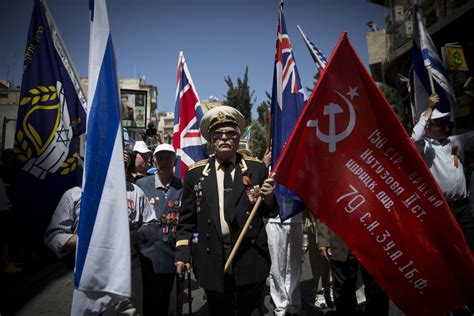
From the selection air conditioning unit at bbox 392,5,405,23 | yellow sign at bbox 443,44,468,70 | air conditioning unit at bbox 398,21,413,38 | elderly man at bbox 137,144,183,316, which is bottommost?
elderly man at bbox 137,144,183,316

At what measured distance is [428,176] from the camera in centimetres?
244

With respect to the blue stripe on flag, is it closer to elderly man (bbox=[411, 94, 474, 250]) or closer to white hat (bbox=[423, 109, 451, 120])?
elderly man (bbox=[411, 94, 474, 250])

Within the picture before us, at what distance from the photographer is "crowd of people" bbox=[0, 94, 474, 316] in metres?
2.65

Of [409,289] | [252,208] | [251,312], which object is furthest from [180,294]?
[409,289]

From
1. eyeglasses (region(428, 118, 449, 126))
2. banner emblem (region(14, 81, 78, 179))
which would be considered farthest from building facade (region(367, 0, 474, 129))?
banner emblem (region(14, 81, 78, 179))

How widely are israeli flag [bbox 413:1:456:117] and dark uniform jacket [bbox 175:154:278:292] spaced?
8.66 feet

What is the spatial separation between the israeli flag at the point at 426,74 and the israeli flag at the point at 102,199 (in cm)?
371

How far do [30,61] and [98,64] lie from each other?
3.00ft

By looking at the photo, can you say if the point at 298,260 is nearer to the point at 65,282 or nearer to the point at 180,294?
the point at 180,294

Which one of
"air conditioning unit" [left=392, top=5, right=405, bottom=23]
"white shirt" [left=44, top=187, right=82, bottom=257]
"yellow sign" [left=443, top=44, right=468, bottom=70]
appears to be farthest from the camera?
"air conditioning unit" [left=392, top=5, right=405, bottom=23]

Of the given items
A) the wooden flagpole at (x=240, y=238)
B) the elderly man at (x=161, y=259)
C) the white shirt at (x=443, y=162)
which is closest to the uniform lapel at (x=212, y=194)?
the wooden flagpole at (x=240, y=238)

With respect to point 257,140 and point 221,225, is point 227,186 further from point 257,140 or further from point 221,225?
point 257,140

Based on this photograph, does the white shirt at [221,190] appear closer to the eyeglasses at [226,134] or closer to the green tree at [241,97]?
the eyeglasses at [226,134]

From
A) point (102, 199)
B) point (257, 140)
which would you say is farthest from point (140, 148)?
point (257, 140)
